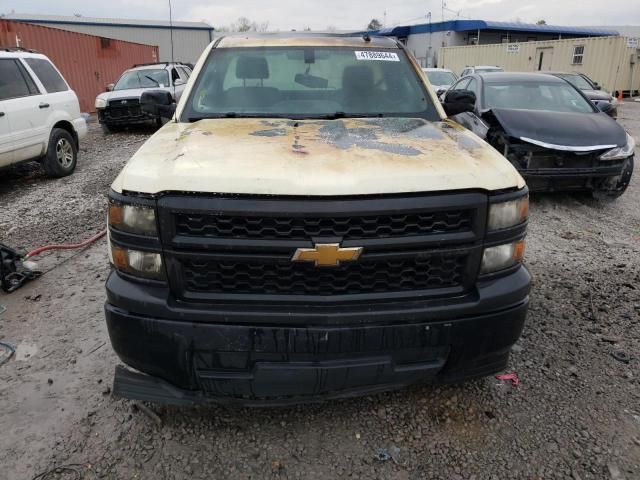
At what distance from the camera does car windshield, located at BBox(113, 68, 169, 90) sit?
1312 centimetres

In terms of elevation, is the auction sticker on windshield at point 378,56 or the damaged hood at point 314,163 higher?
the auction sticker on windshield at point 378,56

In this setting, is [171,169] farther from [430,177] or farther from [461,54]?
[461,54]

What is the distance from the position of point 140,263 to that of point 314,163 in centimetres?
84

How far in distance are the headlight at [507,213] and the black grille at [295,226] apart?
198 mm

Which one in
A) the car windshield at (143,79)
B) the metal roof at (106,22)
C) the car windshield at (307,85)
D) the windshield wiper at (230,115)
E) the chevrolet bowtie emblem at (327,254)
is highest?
the metal roof at (106,22)

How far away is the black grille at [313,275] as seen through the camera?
2.04 meters

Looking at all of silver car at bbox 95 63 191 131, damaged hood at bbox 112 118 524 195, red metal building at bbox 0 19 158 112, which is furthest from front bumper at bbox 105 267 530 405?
red metal building at bbox 0 19 158 112

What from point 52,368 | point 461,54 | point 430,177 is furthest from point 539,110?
point 461,54

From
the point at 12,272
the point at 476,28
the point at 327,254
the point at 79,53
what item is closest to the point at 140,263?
the point at 327,254

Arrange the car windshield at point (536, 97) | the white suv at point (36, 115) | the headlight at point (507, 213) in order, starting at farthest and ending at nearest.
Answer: the car windshield at point (536, 97) → the white suv at point (36, 115) → the headlight at point (507, 213)

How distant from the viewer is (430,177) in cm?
202

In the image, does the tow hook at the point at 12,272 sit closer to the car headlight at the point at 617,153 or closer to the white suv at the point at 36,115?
the white suv at the point at 36,115

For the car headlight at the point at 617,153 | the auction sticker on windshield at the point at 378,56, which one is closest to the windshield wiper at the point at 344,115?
the auction sticker on windshield at the point at 378,56

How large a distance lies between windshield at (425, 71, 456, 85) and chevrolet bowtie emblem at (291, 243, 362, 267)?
15.9m
